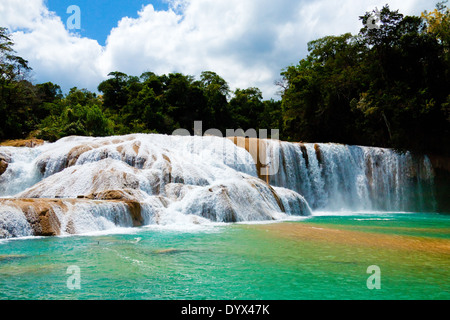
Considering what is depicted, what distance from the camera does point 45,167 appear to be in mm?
15320

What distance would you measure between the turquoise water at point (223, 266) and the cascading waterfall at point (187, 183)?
1.24 m

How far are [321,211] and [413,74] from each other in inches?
486

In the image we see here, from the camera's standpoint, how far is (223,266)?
577 cm

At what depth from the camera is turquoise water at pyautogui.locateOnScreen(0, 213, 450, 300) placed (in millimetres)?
4441

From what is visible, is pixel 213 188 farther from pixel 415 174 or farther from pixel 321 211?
pixel 415 174

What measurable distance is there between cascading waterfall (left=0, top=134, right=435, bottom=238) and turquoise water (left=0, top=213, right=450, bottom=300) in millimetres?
1240

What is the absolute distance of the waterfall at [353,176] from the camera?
2092 centimetres
